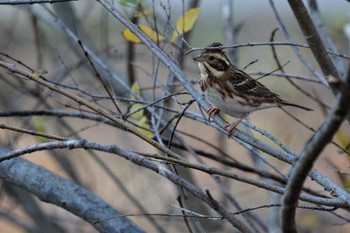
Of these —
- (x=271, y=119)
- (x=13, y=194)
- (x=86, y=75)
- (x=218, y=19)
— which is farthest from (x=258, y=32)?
(x=13, y=194)

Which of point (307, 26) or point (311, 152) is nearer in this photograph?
point (311, 152)

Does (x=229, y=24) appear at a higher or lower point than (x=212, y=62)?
higher

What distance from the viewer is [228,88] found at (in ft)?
12.3

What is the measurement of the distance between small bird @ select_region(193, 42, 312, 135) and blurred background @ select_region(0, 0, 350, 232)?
0.26m

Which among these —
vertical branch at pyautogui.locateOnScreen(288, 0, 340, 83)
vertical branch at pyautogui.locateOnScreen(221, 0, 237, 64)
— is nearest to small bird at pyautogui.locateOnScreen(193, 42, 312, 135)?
vertical branch at pyautogui.locateOnScreen(221, 0, 237, 64)

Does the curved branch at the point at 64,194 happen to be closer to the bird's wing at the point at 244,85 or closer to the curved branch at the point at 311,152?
the bird's wing at the point at 244,85

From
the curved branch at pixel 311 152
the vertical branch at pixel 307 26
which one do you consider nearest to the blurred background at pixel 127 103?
the vertical branch at pixel 307 26

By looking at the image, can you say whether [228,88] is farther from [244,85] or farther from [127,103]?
[127,103]

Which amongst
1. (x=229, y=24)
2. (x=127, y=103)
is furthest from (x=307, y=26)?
(x=229, y=24)

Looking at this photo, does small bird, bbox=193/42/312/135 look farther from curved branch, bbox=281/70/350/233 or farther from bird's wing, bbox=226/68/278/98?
curved branch, bbox=281/70/350/233

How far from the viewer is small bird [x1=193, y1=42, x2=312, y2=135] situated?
3.64m

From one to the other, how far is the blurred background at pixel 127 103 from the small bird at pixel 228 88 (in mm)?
261

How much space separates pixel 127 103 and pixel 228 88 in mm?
730

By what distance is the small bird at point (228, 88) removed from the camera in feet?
11.9
